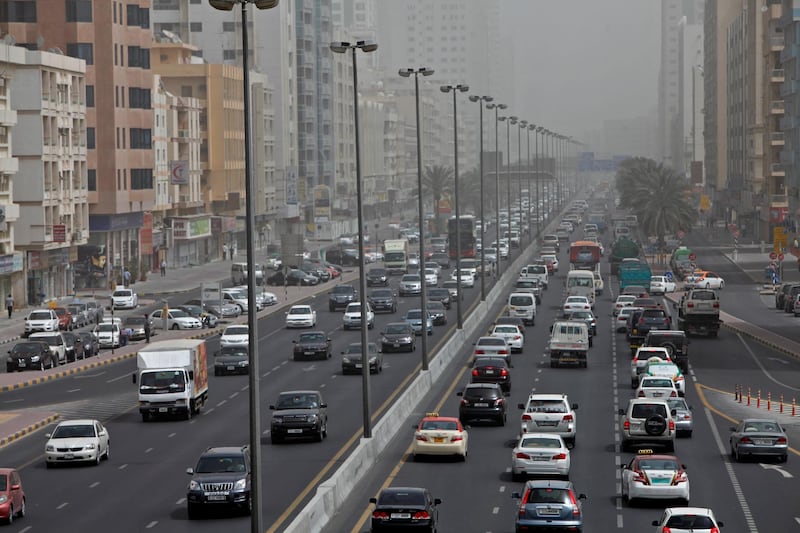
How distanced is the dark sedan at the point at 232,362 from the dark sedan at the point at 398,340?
9.56 meters

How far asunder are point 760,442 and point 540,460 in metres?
7.17

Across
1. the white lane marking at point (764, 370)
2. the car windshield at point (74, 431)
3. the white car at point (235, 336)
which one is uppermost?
the car windshield at point (74, 431)

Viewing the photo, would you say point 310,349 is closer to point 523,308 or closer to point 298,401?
point 523,308

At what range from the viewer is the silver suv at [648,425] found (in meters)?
45.0

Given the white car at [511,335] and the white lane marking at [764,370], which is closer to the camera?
the white lane marking at [764,370]

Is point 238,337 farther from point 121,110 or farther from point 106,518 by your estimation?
point 121,110

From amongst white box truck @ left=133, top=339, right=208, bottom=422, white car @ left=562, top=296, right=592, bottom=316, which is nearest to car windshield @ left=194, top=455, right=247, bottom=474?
white box truck @ left=133, top=339, right=208, bottom=422

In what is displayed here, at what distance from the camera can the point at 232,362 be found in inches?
2648

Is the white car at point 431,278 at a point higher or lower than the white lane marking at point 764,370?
higher

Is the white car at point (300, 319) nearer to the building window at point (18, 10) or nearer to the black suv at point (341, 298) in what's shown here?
the black suv at point (341, 298)

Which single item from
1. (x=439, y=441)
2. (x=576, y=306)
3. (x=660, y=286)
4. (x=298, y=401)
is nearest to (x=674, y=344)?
(x=576, y=306)

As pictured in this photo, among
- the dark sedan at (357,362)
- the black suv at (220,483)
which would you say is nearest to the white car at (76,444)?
the black suv at (220,483)

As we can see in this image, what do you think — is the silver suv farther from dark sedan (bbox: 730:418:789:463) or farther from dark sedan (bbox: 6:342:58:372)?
dark sedan (bbox: 6:342:58:372)

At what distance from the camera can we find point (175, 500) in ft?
124
